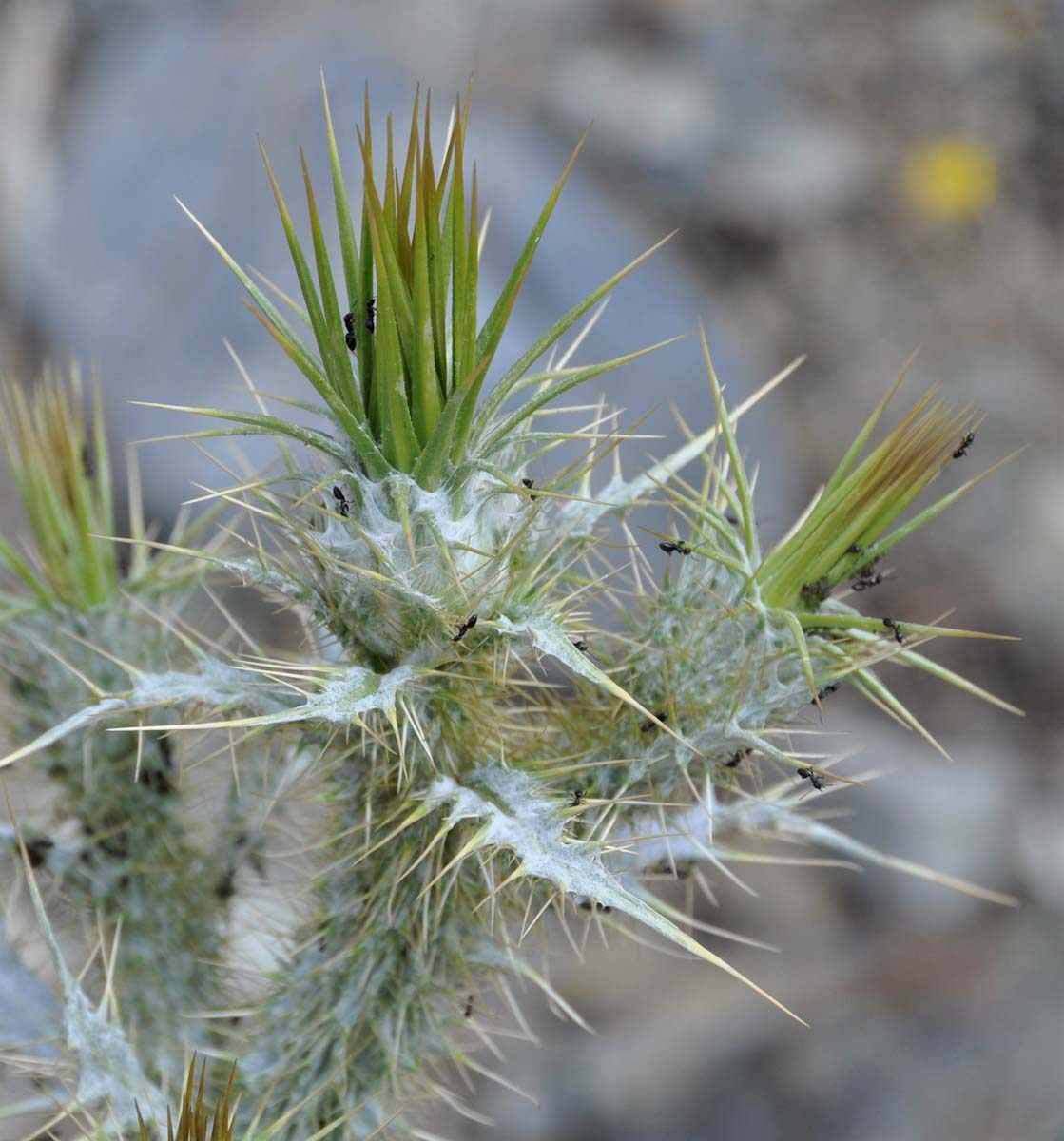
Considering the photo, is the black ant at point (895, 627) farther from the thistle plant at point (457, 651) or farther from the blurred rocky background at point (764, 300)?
the blurred rocky background at point (764, 300)

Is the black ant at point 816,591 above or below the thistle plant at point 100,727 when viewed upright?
above

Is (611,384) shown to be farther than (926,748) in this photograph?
No

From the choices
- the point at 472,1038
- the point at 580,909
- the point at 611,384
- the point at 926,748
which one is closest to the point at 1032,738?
the point at 926,748

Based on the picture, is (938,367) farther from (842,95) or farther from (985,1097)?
(985,1097)

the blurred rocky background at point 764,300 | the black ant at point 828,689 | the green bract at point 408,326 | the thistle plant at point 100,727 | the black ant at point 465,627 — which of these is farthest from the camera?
the blurred rocky background at point 764,300

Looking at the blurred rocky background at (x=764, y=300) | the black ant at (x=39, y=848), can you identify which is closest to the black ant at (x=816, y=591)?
the black ant at (x=39, y=848)

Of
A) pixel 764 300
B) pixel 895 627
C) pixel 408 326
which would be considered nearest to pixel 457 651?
pixel 408 326

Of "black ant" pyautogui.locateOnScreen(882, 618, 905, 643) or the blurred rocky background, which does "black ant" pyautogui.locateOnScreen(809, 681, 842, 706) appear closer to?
"black ant" pyautogui.locateOnScreen(882, 618, 905, 643)

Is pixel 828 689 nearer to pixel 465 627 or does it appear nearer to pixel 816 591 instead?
pixel 816 591
